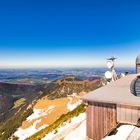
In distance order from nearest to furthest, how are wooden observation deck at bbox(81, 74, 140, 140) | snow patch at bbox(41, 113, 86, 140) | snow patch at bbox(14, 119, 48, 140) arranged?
wooden observation deck at bbox(81, 74, 140, 140), snow patch at bbox(41, 113, 86, 140), snow patch at bbox(14, 119, 48, 140)

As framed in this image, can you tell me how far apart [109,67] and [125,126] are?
8.96 meters

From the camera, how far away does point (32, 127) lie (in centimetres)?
4856

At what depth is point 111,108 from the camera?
20.1 meters

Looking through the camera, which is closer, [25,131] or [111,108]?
[111,108]

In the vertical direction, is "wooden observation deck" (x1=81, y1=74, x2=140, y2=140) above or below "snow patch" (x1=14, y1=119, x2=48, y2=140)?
above

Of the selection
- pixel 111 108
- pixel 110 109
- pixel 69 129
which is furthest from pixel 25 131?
pixel 111 108

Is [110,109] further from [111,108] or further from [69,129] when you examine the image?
[69,129]

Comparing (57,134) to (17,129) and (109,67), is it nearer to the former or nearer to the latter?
(109,67)

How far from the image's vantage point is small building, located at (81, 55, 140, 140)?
750 inches

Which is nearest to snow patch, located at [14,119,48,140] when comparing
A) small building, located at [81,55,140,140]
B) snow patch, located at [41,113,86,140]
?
snow patch, located at [41,113,86,140]

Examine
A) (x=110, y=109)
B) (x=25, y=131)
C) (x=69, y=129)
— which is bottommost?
(x=25, y=131)

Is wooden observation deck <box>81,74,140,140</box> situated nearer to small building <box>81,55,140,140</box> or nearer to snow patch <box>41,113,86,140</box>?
small building <box>81,55,140,140</box>

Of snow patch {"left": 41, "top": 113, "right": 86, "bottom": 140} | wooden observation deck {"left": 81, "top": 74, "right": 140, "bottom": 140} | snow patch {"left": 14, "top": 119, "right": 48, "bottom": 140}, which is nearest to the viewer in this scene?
wooden observation deck {"left": 81, "top": 74, "right": 140, "bottom": 140}

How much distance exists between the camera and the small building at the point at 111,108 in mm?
19047
